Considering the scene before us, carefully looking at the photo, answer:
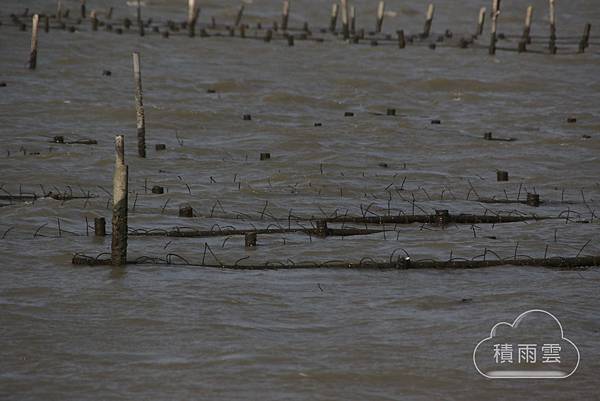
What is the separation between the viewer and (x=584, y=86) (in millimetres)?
27328

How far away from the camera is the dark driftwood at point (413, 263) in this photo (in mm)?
11906

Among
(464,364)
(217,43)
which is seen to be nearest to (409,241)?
(464,364)

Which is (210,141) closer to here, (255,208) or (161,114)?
(161,114)

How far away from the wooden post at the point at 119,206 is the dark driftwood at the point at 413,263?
0.20 meters

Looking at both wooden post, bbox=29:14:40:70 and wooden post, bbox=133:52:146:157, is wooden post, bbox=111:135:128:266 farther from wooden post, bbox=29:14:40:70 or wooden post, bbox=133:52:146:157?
wooden post, bbox=29:14:40:70

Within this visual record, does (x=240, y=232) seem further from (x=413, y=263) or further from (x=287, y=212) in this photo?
(x=413, y=263)

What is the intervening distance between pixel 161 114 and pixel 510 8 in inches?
898

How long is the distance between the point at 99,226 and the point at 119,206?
4.65 feet

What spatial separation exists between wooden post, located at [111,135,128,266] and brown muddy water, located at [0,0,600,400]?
22cm

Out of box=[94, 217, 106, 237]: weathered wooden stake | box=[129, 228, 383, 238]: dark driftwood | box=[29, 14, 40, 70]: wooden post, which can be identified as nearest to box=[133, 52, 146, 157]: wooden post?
box=[129, 228, 383, 238]: dark driftwood

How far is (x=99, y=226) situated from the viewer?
1298cm

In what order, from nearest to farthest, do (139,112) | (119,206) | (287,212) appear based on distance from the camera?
(119,206) → (287,212) → (139,112)

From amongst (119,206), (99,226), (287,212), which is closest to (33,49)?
(287,212)

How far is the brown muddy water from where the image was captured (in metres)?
9.27
